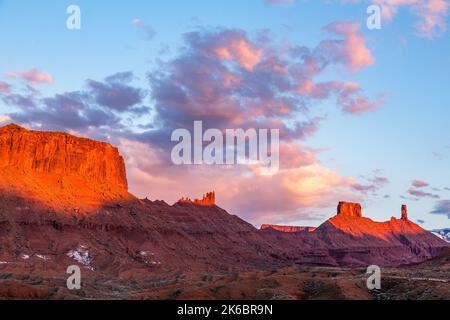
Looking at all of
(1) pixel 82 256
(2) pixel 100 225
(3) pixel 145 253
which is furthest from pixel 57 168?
(1) pixel 82 256

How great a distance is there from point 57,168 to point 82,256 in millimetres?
38928

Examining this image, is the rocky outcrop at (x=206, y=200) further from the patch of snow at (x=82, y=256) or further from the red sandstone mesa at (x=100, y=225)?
the patch of snow at (x=82, y=256)

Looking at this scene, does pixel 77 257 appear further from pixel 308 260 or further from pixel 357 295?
pixel 308 260

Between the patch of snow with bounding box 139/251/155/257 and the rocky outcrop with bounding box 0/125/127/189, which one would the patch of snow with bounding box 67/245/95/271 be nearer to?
the patch of snow with bounding box 139/251/155/257

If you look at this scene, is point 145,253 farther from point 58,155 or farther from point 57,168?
point 58,155

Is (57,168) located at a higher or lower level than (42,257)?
higher

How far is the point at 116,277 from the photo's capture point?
87.8m

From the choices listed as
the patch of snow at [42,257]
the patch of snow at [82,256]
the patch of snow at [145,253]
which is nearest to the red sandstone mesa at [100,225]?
the patch of snow at [42,257]

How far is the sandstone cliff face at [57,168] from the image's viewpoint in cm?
12081

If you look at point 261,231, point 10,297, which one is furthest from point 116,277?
point 261,231

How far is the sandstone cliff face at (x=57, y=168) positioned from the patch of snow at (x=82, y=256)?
1989 centimetres

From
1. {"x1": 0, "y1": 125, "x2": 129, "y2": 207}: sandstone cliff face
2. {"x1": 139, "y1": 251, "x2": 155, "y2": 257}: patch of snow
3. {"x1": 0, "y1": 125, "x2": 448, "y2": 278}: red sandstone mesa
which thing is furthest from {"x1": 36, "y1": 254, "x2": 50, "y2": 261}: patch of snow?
{"x1": 139, "y1": 251, "x2": 155, "y2": 257}: patch of snow

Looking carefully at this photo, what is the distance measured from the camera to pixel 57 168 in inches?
5226

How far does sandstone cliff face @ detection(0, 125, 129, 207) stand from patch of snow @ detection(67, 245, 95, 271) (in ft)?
65.3
